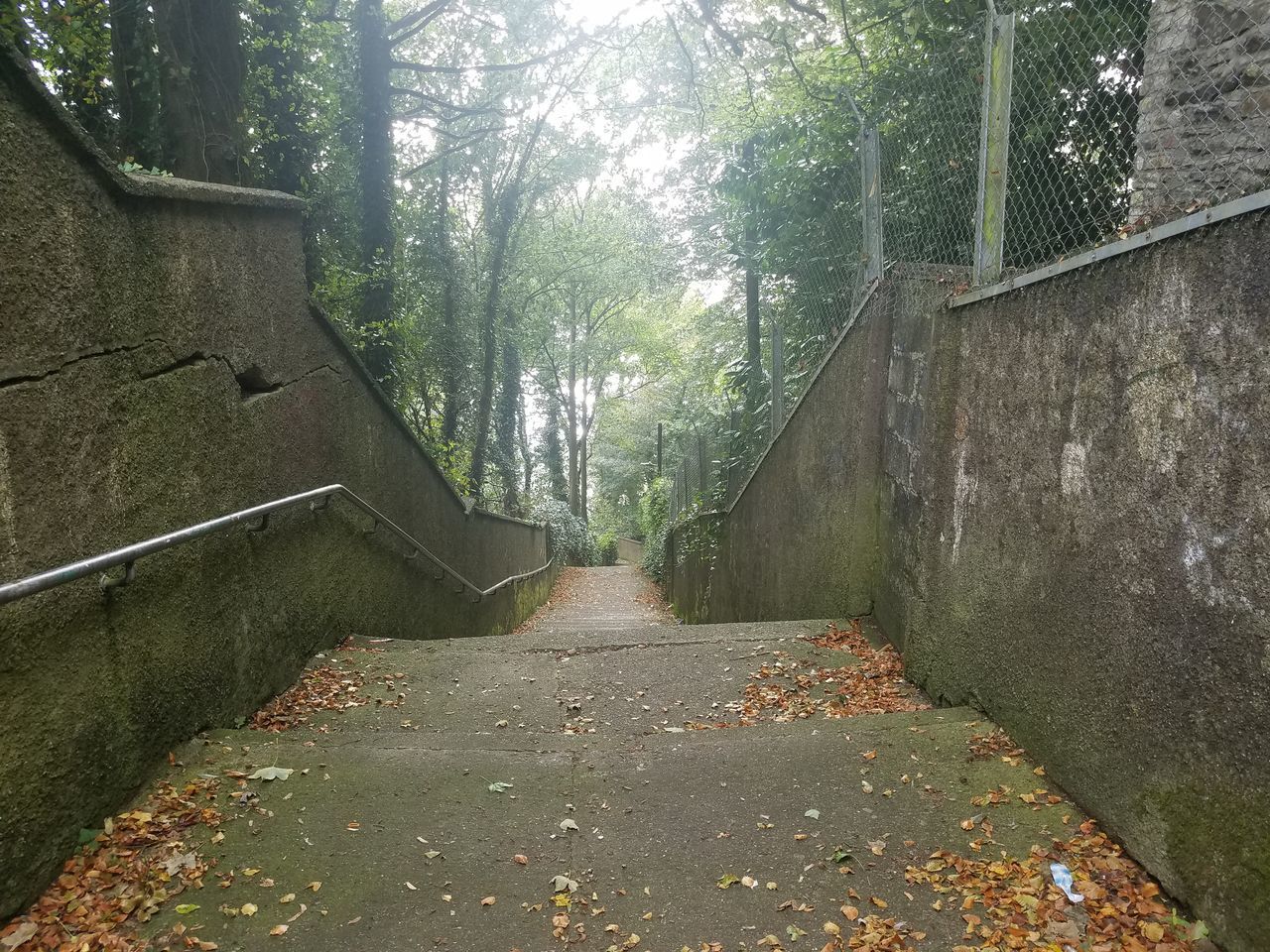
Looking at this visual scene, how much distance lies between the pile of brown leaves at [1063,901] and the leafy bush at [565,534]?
18.9 metres

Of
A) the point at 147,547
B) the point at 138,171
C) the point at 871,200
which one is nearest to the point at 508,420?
the point at 871,200

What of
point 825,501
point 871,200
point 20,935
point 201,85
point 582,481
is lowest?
point 582,481

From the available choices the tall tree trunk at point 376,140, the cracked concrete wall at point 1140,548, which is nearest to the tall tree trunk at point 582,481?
the tall tree trunk at point 376,140

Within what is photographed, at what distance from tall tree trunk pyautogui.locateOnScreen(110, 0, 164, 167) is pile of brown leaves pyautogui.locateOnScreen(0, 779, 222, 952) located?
5217mm

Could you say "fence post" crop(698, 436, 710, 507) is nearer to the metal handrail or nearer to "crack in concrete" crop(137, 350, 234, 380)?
the metal handrail

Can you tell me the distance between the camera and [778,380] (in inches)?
302

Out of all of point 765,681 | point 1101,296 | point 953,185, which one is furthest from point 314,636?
point 953,185

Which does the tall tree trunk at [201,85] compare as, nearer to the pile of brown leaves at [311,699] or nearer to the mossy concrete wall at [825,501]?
the pile of brown leaves at [311,699]

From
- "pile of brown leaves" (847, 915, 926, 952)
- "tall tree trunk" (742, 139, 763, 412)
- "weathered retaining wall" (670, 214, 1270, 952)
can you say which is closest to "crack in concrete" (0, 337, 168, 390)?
"pile of brown leaves" (847, 915, 926, 952)

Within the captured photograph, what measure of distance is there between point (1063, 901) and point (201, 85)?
280 inches

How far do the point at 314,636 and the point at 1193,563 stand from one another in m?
4.14

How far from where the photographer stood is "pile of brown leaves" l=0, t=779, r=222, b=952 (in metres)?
2.06

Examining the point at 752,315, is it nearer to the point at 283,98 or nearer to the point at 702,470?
the point at 702,470

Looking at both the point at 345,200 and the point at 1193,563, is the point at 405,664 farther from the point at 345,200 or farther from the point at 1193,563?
the point at 345,200
